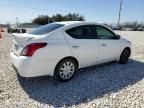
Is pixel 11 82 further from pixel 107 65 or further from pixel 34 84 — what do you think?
pixel 107 65

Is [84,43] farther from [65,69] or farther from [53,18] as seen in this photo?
[53,18]

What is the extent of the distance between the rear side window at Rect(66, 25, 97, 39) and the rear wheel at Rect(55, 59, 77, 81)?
0.72 metres

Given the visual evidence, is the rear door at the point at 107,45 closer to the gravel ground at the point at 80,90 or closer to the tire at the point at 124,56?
the tire at the point at 124,56

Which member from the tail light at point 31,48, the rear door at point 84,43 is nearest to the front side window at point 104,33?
the rear door at point 84,43

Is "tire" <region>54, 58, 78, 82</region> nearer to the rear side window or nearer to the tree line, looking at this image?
the rear side window

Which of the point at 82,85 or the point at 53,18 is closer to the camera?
the point at 82,85

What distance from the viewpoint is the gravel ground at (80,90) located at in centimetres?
423

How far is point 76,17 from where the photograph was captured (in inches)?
3228

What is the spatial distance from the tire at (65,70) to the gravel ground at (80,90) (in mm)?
156

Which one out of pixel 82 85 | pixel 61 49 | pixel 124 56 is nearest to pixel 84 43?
pixel 61 49

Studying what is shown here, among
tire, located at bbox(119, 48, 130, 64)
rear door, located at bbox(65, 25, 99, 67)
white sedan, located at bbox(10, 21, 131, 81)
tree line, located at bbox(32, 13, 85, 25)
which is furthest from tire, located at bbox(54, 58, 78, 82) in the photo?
tree line, located at bbox(32, 13, 85, 25)

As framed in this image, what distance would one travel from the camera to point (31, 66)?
4711mm

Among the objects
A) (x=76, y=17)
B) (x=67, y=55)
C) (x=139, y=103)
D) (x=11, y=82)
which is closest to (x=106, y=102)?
(x=139, y=103)

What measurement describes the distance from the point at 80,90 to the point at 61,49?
1.11 metres
